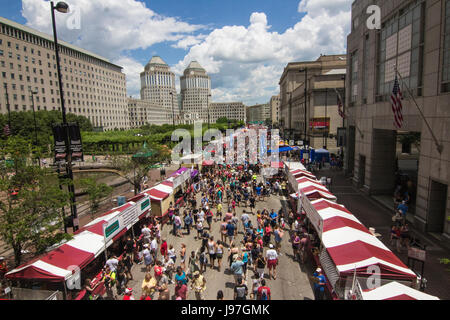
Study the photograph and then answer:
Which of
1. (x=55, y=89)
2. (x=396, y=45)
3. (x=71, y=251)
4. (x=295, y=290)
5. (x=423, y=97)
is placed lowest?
(x=295, y=290)

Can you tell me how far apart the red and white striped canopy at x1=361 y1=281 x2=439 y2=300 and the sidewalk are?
398 centimetres

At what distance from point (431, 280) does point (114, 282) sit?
11.7 metres

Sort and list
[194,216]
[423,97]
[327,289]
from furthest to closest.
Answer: [194,216] → [423,97] → [327,289]

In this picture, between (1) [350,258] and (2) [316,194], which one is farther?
(2) [316,194]

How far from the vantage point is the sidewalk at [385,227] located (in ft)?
32.8

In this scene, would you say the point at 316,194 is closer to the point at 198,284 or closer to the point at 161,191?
the point at 198,284

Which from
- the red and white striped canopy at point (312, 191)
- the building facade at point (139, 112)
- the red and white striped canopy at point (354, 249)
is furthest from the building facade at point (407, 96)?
the building facade at point (139, 112)

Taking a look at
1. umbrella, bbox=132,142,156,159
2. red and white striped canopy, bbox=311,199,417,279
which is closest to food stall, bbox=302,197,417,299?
red and white striped canopy, bbox=311,199,417,279

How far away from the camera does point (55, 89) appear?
93.9m

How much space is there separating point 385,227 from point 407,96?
7.95 meters

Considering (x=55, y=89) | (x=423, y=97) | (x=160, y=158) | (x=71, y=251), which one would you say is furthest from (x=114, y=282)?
(x=55, y=89)

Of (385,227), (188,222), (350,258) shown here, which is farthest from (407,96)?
(188,222)

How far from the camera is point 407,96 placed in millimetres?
16344

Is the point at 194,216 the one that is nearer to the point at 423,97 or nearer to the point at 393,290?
the point at 393,290
